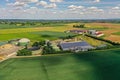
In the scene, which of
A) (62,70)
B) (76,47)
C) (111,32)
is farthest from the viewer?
(111,32)

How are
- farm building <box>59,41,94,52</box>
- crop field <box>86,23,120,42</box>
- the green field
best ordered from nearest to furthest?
the green field
farm building <box>59,41,94,52</box>
crop field <box>86,23,120,42</box>

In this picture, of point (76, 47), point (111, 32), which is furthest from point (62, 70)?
point (111, 32)

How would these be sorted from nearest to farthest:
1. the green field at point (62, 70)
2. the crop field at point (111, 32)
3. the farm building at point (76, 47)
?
the green field at point (62, 70) → the farm building at point (76, 47) → the crop field at point (111, 32)

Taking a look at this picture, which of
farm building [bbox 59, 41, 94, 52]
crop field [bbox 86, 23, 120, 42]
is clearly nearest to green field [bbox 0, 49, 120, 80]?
farm building [bbox 59, 41, 94, 52]

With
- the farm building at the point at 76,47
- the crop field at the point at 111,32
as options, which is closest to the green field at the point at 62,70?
the farm building at the point at 76,47

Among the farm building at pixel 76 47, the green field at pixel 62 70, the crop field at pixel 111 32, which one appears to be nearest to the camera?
the green field at pixel 62 70

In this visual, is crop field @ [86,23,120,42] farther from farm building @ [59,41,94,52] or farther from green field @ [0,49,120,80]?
green field @ [0,49,120,80]

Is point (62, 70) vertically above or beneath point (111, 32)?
above

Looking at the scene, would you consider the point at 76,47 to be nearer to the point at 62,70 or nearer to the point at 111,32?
the point at 62,70

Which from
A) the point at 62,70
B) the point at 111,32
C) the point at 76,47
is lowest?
the point at 111,32

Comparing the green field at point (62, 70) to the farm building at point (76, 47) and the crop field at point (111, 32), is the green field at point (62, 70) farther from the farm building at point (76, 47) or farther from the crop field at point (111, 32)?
the crop field at point (111, 32)

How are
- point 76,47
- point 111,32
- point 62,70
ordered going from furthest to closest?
point 111,32 → point 76,47 → point 62,70

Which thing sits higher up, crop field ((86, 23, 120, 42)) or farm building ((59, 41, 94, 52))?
farm building ((59, 41, 94, 52))

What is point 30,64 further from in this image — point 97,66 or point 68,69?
point 97,66
